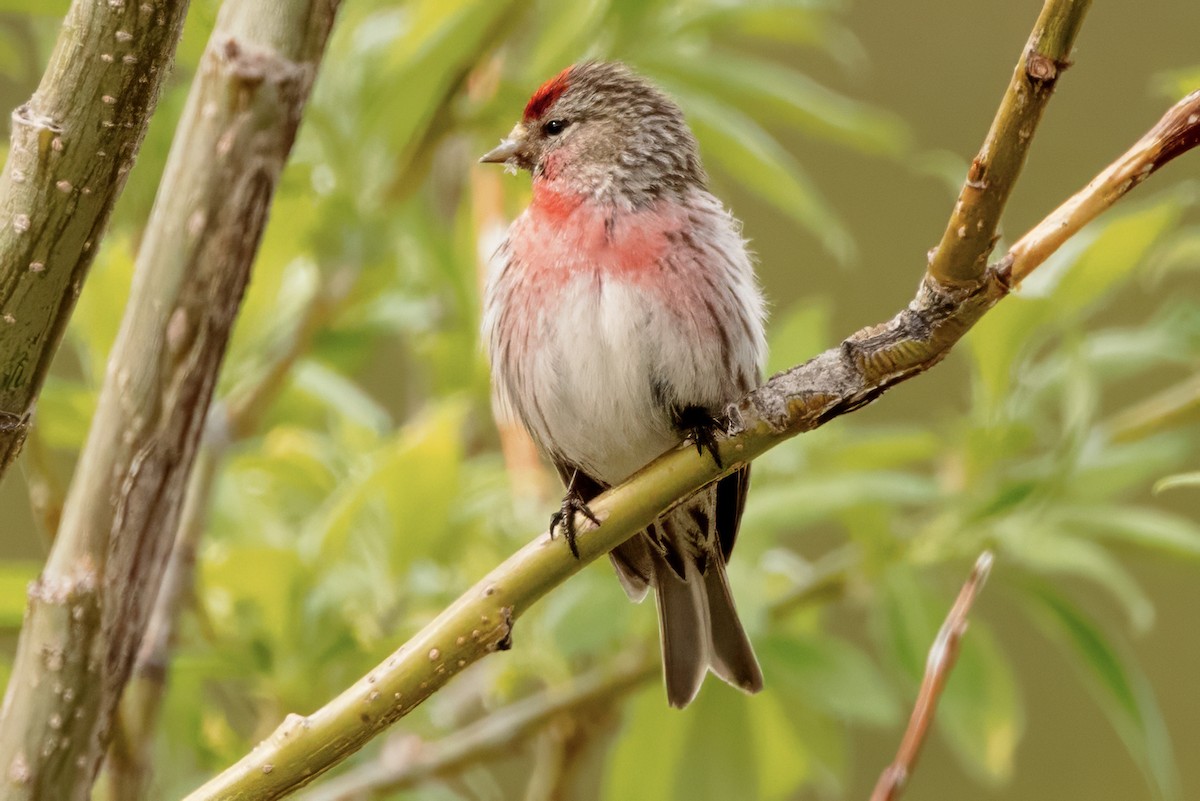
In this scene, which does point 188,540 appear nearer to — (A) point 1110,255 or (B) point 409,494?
(B) point 409,494

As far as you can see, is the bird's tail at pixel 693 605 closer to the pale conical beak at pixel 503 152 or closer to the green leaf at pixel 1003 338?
the green leaf at pixel 1003 338

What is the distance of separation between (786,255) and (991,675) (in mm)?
3123

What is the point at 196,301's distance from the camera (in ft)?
4.84

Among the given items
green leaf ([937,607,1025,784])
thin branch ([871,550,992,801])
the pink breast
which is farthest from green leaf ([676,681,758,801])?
thin branch ([871,550,992,801])

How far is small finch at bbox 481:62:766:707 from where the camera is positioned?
2.44 m

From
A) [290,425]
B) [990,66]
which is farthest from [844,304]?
[290,425]

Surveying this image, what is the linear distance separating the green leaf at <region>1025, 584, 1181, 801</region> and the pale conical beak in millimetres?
1171

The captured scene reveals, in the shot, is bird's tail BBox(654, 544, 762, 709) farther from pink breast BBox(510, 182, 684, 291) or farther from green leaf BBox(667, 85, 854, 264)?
green leaf BBox(667, 85, 854, 264)

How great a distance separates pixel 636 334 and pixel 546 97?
55 cm

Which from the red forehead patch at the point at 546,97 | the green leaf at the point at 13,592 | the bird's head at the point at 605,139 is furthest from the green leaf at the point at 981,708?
the green leaf at the point at 13,592

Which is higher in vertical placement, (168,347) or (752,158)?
(752,158)

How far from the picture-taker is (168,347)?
1467 millimetres

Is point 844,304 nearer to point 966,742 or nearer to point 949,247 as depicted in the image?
point 966,742

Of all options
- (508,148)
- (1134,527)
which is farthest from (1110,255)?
(508,148)
